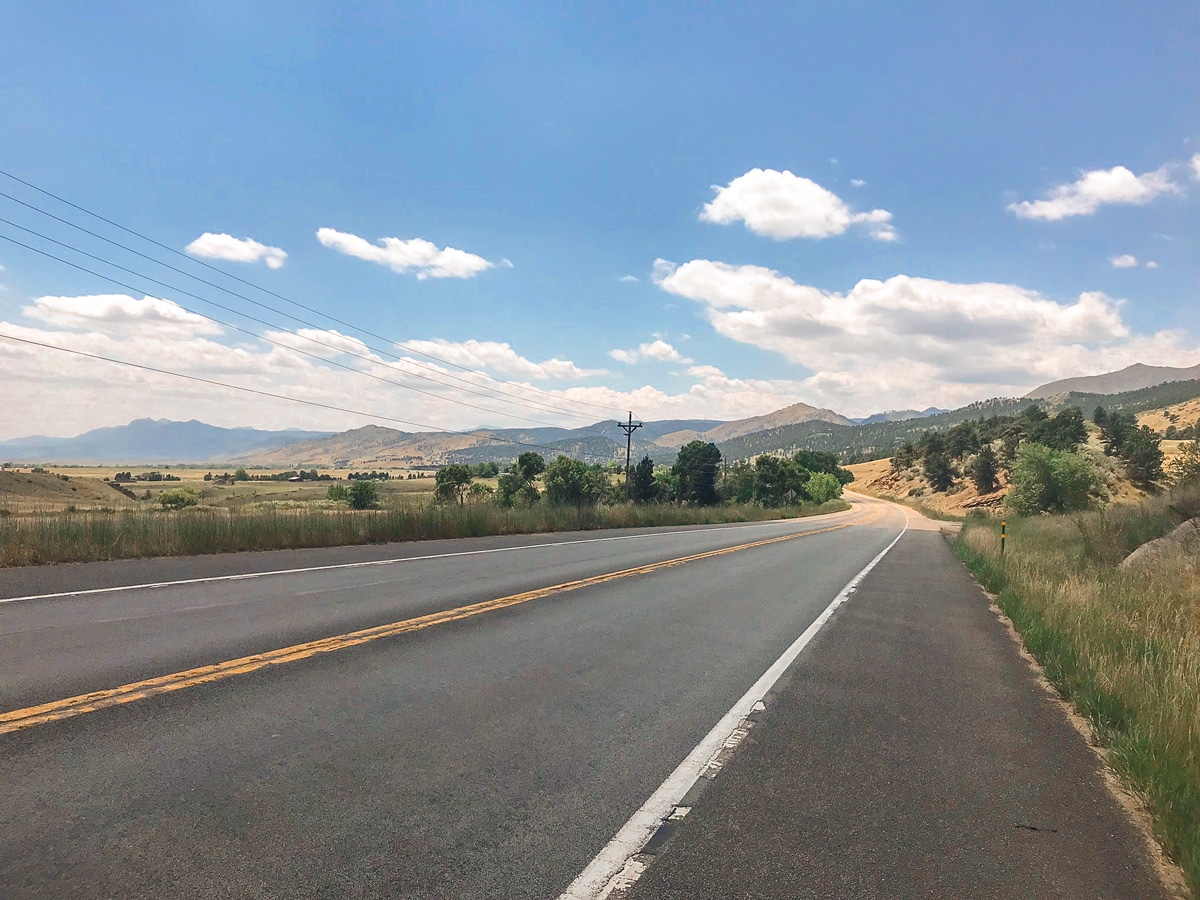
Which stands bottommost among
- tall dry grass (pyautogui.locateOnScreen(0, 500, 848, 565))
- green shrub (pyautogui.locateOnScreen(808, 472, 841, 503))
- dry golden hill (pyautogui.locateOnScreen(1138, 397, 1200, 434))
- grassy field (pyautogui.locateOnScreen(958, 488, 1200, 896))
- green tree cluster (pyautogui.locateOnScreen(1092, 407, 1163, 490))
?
green shrub (pyautogui.locateOnScreen(808, 472, 841, 503))

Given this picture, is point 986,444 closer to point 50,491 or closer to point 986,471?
point 986,471

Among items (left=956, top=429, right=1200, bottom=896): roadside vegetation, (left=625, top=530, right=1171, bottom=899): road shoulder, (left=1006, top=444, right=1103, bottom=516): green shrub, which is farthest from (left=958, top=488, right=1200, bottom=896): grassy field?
(left=1006, top=444, right=1103, bottom=516): green shrub

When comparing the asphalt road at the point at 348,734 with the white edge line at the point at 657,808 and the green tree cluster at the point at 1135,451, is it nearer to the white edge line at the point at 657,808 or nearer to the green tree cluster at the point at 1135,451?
the white edge line at the point at 657,808

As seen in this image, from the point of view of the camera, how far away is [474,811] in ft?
11.6

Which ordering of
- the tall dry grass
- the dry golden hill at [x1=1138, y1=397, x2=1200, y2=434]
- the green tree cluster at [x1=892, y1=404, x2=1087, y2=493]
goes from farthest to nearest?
the dry golden hill at [x1=1138, y1=397, x2=1200, y2=434]
the green tree cluster at [x1=892, y1=404, x2=1087, y2=493]
the tall dry grass

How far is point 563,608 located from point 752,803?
564 centimetres

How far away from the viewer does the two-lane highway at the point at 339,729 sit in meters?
3.03

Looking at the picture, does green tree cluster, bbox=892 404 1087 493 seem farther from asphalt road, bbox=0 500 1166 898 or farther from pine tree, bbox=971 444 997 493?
asphalt road, bbox=0 500 1166 898

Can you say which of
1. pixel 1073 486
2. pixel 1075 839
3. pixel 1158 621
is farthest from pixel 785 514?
pixel 1075 839

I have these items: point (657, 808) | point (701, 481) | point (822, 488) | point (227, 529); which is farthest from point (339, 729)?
point (822, 488)

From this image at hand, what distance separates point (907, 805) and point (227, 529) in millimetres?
14476

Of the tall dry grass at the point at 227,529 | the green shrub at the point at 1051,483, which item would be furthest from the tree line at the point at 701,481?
the tall dry grass at the point at 227,529

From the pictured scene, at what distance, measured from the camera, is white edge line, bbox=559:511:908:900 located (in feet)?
9.82

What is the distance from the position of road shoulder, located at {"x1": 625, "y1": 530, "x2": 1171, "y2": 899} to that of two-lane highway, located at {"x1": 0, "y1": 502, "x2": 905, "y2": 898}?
0.51 m
